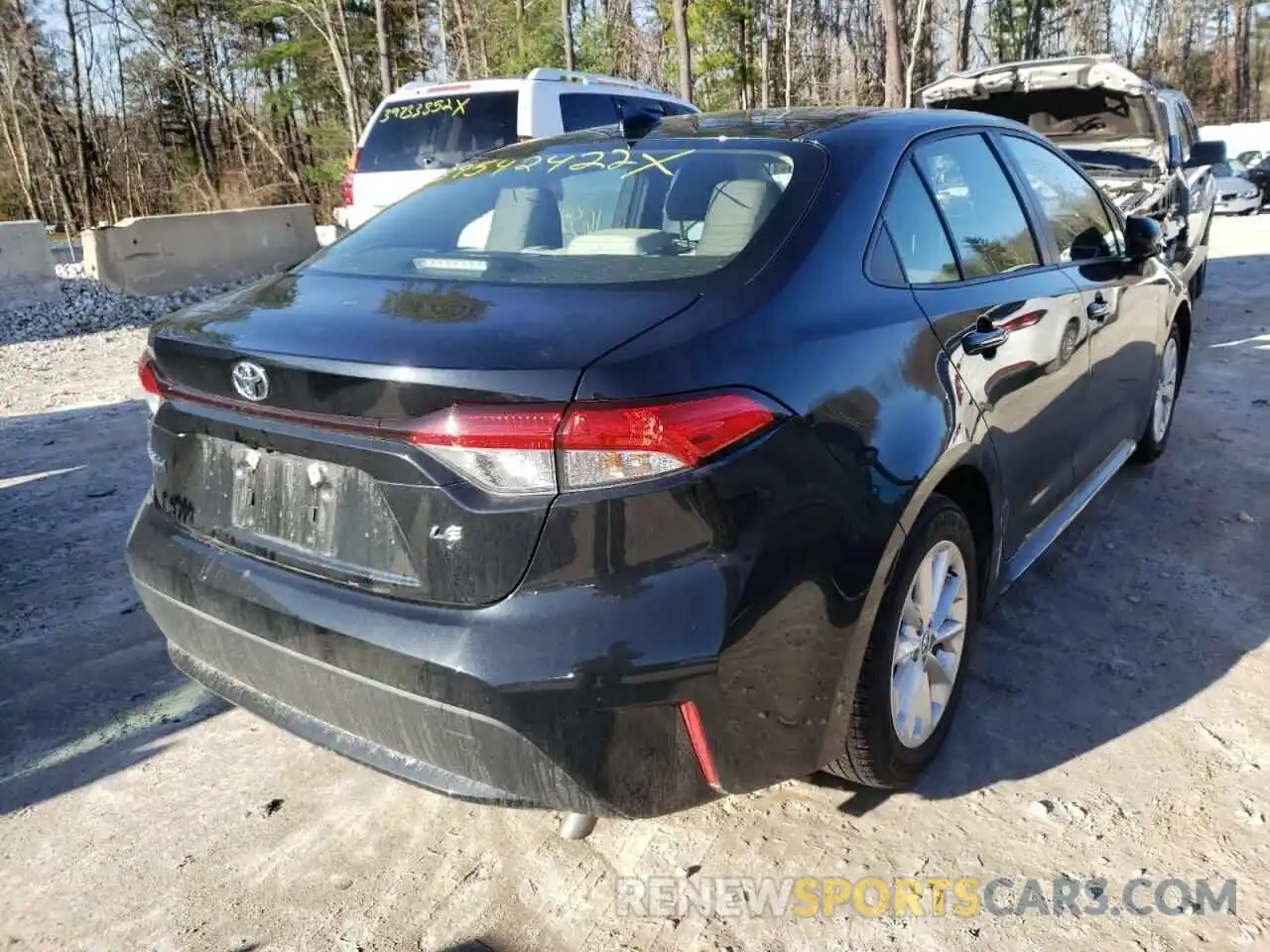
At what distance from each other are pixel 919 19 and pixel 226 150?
84.5ft

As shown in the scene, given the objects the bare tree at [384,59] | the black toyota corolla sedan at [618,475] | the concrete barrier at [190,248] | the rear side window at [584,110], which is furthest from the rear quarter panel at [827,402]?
the bare tree at [384,59]

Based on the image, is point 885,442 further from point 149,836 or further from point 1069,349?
point 149,836

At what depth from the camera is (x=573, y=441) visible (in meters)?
1.75

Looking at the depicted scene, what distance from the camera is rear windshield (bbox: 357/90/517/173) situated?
8375 mm

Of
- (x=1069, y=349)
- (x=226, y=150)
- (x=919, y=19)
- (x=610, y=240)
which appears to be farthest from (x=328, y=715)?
(x=226, y=150)

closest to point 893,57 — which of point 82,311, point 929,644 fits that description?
point 82,311

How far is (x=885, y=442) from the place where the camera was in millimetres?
2145

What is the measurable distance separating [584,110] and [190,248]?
6287 mm

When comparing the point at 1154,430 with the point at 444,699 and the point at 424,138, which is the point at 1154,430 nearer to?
the point at 444,699

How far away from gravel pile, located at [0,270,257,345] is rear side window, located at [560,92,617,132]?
439cm

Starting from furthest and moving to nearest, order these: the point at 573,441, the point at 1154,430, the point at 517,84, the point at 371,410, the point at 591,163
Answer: the point at 517,84
the point at 1154,430
the point at 591,163
the point at 371,410
the point at 573,441

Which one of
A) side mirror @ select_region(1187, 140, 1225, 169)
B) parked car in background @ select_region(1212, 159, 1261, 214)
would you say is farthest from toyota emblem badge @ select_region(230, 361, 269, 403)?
parked car in background @ select_region(1212, 159, 1261, 214)

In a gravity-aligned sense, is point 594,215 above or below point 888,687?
above

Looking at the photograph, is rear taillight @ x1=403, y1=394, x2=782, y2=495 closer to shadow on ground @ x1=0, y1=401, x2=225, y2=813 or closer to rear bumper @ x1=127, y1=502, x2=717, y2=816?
rear bumper @ x1=127, y1=502, x2=717, y2=816
